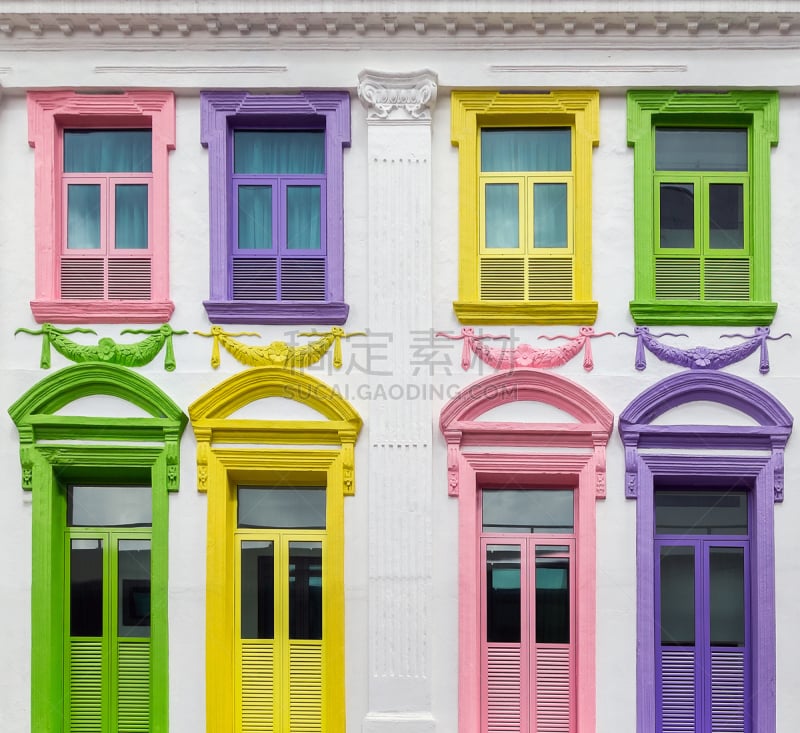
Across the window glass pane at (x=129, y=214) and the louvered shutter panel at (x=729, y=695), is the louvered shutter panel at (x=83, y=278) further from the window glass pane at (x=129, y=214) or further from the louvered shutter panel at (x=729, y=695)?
the louvered shutter panel at (x=729, y=695)

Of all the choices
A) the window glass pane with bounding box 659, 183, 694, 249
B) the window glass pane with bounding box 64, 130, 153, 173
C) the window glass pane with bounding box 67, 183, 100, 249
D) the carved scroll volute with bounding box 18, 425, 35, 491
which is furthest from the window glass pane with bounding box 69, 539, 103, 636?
the window glass pane with bounding box 659, 183, 694, 249

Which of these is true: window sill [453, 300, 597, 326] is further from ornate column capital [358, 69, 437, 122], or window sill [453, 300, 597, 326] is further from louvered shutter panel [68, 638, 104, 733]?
louvered shutter panel [68, 638, 104, 733]

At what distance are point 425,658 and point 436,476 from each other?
5.94ft

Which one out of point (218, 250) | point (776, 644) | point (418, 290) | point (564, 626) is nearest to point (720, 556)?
point (776, 644)

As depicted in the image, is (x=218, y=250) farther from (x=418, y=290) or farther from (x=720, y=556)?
(x=720, y=556)

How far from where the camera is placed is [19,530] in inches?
416

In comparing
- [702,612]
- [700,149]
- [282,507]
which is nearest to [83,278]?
[282,507]

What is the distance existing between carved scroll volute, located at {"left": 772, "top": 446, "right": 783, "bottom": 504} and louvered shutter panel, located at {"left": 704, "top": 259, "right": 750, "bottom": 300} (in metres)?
1.62

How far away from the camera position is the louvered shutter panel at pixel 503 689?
34.6ft

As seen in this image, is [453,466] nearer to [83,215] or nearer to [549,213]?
[549,213]

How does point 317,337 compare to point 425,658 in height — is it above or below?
above

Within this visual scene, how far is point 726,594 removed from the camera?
1070cm

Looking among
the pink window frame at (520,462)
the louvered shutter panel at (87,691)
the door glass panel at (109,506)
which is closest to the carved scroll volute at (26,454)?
the door glass panel at (109,506)

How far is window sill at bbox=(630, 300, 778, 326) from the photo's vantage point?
34.6 feet
